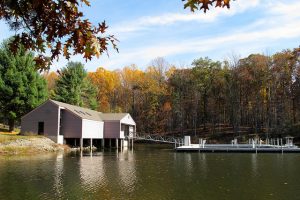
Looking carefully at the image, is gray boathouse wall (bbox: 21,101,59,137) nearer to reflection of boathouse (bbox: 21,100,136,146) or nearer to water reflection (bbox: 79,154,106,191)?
reflection of boathouse (bbox: 21,100,136,146)

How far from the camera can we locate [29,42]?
4676 millimetres

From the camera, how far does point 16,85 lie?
41.6m

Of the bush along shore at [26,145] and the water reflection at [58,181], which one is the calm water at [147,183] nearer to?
the water reflection at [58,181]

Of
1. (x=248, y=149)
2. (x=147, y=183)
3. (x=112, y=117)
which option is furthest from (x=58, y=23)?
(x=112, y=117)

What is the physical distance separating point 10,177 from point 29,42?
1497 centimetres

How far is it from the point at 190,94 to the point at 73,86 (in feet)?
68.2

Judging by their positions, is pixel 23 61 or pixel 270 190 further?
pixel 23 61

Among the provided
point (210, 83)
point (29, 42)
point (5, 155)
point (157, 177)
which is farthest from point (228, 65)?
point (29, 42)

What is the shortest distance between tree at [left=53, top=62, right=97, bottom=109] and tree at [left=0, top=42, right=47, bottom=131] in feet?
30.4

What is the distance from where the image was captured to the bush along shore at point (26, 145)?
31394 millimetres

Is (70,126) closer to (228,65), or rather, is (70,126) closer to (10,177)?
(10,177)

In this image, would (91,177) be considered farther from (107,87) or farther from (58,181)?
(107,87)

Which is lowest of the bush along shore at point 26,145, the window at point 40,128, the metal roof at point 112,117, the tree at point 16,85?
the bush along shore at point 26,145

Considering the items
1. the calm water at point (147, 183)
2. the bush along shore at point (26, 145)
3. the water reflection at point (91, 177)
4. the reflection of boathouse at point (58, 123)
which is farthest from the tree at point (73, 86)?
the water reflection at point (91, 177)
